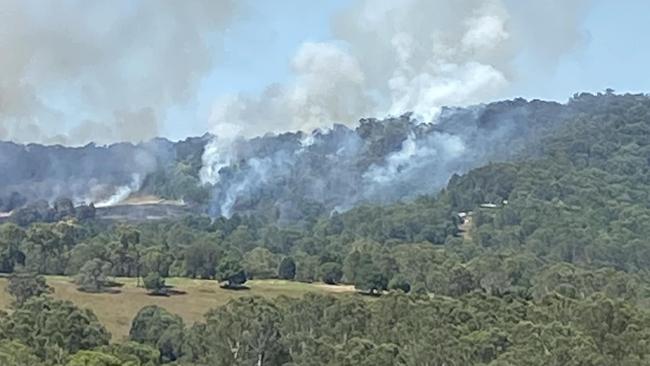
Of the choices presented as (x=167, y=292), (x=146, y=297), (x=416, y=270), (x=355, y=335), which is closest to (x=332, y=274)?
(x=416, y=270)

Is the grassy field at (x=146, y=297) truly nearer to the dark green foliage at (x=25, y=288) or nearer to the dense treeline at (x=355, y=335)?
the dark green foliage at (x=25, y=288)

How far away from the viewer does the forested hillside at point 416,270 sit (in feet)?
167

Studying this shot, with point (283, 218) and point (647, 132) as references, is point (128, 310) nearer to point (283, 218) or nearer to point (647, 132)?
point (283, 218)

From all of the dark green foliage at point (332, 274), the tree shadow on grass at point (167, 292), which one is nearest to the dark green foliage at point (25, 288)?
the tree shadow on grass at point (167, 292)

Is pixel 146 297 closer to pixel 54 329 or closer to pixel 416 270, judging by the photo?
pixel 416 270

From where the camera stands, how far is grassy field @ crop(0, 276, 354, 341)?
76.4m

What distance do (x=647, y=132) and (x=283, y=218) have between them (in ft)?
209

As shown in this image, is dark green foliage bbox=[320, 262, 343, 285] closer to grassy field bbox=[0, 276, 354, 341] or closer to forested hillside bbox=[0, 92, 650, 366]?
forested hillside bbox=[0, 92, 650, 366]

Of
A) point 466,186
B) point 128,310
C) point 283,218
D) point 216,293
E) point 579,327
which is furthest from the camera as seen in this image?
point 283,218

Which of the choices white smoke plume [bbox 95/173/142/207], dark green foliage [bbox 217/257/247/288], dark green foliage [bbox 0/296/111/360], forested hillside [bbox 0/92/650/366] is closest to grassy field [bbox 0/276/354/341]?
dark green foliage [bbox 217/257/247/288]

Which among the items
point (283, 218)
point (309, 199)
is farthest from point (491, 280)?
point (309, 199)

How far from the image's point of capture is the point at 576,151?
559ft

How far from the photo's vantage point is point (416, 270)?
3917 inches

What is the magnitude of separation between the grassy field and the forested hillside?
175 cm
